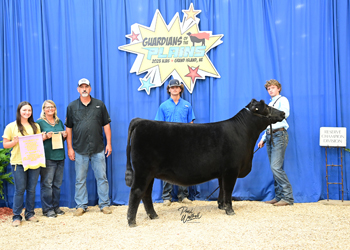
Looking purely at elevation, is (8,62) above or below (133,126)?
above

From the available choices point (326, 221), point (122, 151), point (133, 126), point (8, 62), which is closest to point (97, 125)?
point (122, 151)

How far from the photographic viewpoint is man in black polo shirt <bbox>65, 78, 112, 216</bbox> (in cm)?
430

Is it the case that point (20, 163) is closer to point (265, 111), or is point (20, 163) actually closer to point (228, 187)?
point (228, 187)

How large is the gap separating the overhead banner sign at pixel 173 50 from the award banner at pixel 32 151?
1.86 meters

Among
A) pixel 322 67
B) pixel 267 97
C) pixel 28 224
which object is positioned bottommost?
pixel 28 224

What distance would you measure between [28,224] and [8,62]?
294 centimetres

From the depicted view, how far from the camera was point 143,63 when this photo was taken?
4906mm

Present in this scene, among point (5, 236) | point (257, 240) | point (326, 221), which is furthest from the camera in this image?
point (326, 221)

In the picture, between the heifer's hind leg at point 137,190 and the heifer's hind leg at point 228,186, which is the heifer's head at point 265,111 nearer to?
the heifer's hind leg at point 228,186

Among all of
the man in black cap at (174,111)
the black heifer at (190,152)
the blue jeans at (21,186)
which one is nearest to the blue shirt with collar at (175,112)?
the man in black cap at (174,111)

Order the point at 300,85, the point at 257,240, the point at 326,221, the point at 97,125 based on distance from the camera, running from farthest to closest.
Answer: the point at 300,85, the point at 97,125, the point at 326,221, the point at 257,240

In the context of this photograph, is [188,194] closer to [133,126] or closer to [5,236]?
[133,126]

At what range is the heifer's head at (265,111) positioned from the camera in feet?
12.9

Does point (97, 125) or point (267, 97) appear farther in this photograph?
point (267, 97)
